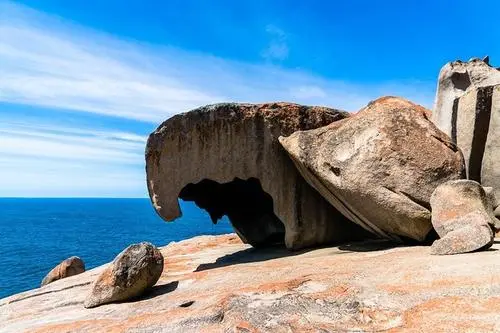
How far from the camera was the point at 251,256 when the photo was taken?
13938mm

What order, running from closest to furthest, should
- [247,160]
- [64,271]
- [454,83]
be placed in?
[247,160], [454,83], [64,271]

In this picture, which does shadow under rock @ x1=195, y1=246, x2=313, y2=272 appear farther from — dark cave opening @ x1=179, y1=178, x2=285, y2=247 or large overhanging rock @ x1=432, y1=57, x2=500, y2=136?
large overhanging rock @ x1=432, y1=57, x2=500, y2=136

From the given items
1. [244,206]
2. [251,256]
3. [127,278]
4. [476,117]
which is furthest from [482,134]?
[127,278]

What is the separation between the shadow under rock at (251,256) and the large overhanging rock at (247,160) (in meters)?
0.50

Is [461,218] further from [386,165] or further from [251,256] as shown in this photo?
[251,256]

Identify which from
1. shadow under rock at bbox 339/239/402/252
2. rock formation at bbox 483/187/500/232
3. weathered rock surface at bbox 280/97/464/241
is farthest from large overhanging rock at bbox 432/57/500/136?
shadow under rock at bbox 339/239/402/252

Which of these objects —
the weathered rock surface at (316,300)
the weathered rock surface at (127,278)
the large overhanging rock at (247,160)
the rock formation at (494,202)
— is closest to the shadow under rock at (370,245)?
the weathered rock surface at (316,300)

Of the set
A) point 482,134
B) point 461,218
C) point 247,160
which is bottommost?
point 461,218

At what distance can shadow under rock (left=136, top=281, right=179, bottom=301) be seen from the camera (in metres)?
10.2

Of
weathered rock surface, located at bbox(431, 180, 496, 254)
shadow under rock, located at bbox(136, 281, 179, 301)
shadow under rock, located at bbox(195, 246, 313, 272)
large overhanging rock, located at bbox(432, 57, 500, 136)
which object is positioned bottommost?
shadow under rock, located at bbox(136, 281, 179, 301)

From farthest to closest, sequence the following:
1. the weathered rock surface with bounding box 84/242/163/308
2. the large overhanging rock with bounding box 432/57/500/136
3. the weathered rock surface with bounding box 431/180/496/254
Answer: the large overhanging rock with bounding box 432/57/500/136 → the weathered rock surface with bounding box 84/242/163/308 → the weathered rock surface with bounding box 431/180/496/254

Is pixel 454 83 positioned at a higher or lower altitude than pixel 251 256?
higher

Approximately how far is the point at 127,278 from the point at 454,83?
10.7 m

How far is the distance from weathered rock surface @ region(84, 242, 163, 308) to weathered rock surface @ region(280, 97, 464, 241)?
15.8 ft
